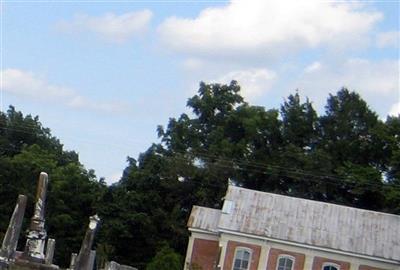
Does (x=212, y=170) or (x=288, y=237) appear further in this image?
(x=212, y=170)

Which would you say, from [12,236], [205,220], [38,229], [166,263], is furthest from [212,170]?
[12,236]

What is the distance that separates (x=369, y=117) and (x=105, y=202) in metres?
21.4

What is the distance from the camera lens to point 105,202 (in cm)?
6303

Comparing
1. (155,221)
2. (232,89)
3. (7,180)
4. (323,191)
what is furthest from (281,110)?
(7,180)

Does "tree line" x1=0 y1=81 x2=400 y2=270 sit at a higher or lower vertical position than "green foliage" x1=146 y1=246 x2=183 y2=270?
higher

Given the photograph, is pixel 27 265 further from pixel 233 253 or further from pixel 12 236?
pixel 233 253

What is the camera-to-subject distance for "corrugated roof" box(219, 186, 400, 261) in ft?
173

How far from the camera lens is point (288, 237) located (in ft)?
173

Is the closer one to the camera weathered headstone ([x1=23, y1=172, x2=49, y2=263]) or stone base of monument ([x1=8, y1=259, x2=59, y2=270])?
stone base of monument ([x1=8, y1=259, x2=59, y2=270])

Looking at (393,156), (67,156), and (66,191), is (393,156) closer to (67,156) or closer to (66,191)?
(66,191)

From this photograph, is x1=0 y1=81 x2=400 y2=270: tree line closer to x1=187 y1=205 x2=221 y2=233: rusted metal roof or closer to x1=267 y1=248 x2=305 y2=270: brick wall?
x1=187 y1=205 x2=221 y2=233: rusted metal roof

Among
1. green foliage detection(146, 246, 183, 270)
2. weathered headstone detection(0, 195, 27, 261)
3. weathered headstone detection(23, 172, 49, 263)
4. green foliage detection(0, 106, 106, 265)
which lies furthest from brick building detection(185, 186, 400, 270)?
weathered headstone detection(0, 195, 27, 261)

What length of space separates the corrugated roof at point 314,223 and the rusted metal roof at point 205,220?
4.36 ft

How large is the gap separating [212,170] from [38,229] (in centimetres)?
4201
